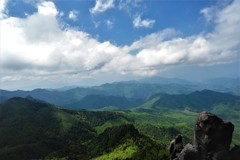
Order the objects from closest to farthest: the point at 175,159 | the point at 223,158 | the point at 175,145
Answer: the point at 223,158
the point at 175,159
the point at 175,145

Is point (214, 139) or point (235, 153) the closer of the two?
point (235, 153)

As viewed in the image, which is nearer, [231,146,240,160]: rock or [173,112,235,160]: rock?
[231,146,240,160]: rock

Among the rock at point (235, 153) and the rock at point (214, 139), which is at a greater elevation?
the rock at point (214, 139)

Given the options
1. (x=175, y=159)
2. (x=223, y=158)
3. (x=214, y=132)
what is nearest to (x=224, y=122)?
(x=214, y=132)

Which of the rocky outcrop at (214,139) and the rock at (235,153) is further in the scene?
the rocky outcrop at (214,139)

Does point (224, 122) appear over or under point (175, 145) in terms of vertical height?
over

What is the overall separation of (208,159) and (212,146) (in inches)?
169

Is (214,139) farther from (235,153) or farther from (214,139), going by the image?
(235,153)

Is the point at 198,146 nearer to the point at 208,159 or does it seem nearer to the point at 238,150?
the point at 208,159

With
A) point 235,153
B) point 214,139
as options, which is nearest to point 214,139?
point 214,139

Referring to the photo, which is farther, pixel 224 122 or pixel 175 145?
pixel 175 145

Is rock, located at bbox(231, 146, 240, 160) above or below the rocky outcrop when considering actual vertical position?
below

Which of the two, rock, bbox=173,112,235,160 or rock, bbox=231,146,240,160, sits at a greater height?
rock, bbox=173,112,235,160

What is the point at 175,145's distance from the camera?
11512cm
